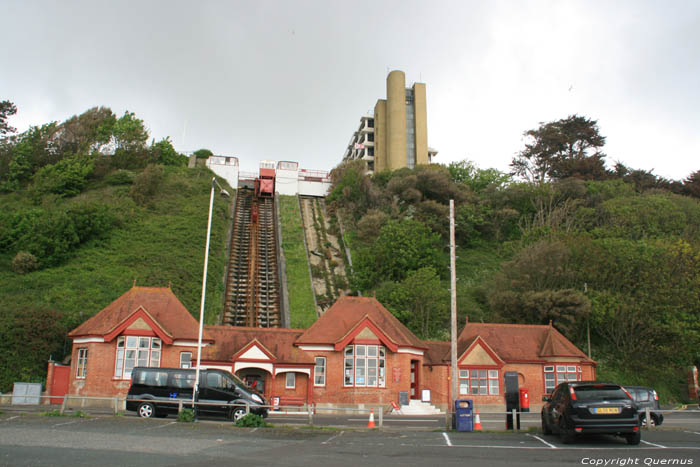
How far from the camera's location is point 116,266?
47.3 metres

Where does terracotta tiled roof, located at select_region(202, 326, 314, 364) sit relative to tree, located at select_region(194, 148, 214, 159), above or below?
below

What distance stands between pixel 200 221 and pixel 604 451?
54063 millimetres

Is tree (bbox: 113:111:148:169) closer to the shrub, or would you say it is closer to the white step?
the shrub

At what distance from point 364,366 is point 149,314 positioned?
12480 mm

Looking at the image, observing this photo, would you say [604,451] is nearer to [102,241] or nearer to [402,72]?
[102,241]

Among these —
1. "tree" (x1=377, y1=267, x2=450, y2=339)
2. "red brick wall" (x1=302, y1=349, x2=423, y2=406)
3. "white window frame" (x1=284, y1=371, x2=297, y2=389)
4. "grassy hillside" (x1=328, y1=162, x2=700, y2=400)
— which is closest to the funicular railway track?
"grassy hillside" (x1=328, y1=162, x2=700, y2=400)

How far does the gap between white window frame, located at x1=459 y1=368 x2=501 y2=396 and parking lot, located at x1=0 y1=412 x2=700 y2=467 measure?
14.9 metres

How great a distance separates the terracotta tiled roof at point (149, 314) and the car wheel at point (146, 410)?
9.39 meters

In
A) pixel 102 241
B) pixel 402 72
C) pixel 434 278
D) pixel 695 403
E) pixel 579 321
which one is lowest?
pixel 695 403

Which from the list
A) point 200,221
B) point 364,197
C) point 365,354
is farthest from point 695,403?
point 200,221

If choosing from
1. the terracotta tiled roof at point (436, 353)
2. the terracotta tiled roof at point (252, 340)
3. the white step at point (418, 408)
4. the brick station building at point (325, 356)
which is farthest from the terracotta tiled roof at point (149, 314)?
the terracotta tiled roof at point (436, 353)

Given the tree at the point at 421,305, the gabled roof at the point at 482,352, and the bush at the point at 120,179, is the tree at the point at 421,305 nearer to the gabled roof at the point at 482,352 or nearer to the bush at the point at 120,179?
the gabled roof at the point at 482,352

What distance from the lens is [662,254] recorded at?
3938cm

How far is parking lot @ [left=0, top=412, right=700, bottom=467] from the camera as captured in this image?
38.5 ft
